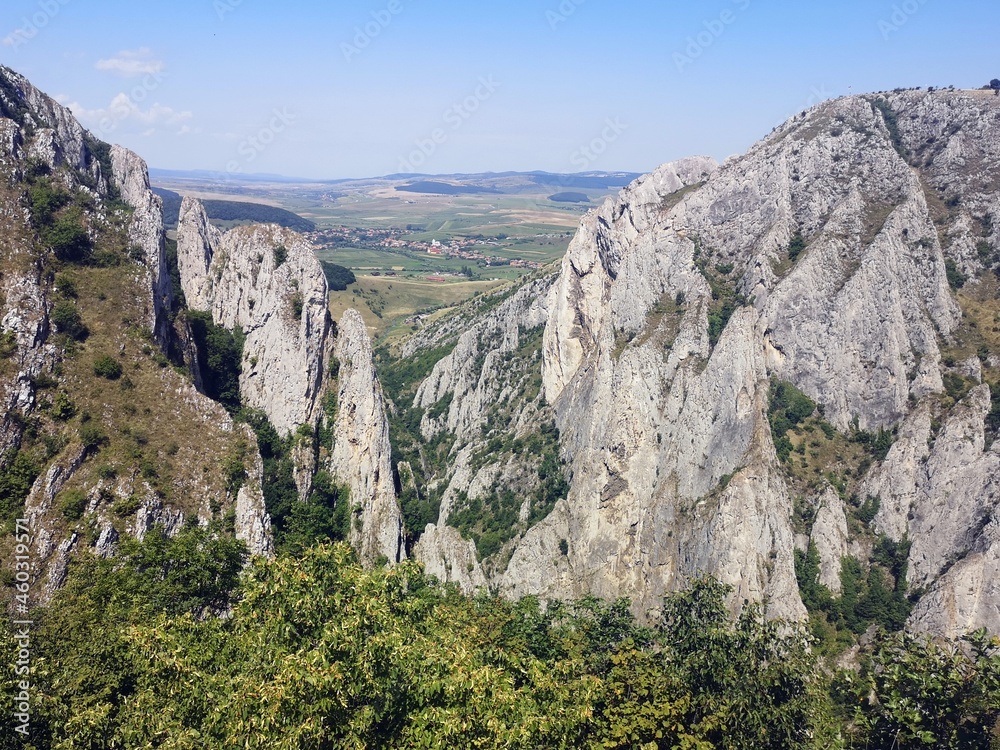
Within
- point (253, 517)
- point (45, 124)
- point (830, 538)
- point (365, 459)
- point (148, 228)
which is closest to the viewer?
point (253, 517)

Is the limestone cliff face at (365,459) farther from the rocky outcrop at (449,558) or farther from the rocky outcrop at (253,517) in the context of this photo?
the rocky outcrop at (253,517)

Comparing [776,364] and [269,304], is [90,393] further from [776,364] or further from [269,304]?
[776,364]

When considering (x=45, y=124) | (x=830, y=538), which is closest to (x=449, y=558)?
(x=830, y=538)

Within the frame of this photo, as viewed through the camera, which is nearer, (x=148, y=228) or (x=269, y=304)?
(x=148, y=228)

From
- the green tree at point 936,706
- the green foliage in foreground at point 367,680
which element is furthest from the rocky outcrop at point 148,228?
the green tree at point 936,706

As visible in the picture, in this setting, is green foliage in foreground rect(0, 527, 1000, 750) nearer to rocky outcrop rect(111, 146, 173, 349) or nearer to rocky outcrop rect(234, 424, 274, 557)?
rocky outcrop rect(234, 424, 274, 557)

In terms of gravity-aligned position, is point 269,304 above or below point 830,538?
above
